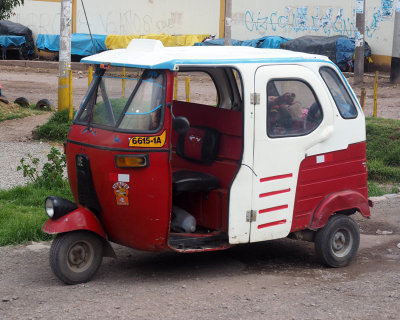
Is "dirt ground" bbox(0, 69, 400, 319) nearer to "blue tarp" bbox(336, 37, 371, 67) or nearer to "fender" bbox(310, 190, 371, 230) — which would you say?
"fender" bbox(310, 190, 371, 230)

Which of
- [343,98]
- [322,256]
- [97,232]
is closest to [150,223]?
[97,232]

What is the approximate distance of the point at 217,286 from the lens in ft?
19.1

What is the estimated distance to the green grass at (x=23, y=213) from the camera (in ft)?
23.8

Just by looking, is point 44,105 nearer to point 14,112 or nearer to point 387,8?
point 14,112

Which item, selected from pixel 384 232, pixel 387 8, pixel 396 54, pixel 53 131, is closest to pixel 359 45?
pixel 396 54

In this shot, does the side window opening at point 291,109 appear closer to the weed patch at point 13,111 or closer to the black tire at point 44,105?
the weed patch at point 13,111

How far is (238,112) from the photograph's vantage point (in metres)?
6.21

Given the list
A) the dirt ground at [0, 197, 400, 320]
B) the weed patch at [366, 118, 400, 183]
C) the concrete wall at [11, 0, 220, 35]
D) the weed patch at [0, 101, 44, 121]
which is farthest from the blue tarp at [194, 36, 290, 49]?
the dirt ground at [0, 197, 400, 320]

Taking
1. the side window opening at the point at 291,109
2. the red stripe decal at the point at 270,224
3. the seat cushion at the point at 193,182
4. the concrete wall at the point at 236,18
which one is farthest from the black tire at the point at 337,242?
the concrete wall at the point at 236,18

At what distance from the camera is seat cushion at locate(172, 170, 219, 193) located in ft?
19.5

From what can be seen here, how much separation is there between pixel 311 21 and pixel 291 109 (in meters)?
22.8

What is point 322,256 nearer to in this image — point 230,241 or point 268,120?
point 230,241

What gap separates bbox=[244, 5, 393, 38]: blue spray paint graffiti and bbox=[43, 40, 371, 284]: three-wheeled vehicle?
67.0 ft

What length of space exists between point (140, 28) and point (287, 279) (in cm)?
2751
